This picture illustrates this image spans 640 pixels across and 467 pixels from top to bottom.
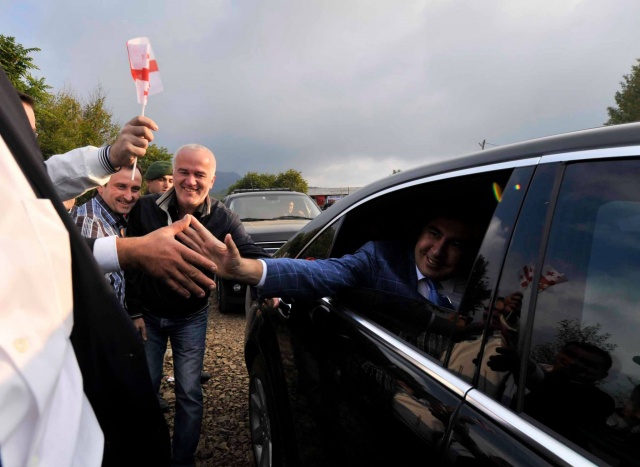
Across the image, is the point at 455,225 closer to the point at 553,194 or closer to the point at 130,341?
the point at 553,194

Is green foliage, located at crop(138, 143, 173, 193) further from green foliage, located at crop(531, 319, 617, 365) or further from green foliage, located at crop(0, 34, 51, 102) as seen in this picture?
green foliage, located at crop(531, 319, 617, 365)

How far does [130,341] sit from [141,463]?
348 mm

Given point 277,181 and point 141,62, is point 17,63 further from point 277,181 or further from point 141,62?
point 277,181

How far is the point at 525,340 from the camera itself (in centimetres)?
88

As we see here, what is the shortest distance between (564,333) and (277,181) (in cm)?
7670

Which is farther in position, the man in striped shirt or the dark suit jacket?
the man in striped shirt

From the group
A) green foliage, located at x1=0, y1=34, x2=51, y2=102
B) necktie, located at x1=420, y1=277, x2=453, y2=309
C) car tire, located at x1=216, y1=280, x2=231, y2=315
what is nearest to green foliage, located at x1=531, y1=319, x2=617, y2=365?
necktie, located at x1=420, y1=277, x2=453, y2=309

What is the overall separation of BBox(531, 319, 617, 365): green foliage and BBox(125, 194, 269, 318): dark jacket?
1.89 meters

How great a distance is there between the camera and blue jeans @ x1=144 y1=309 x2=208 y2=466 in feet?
7.91

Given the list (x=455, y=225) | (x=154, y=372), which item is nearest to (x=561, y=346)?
(x=455, y=225)

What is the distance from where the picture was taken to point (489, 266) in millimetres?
1011

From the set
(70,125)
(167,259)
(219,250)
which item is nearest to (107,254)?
(167,259)

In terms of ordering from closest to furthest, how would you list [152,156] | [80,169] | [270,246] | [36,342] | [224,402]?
[36,342], [80,169], [224,402], [270,246], [152,156]

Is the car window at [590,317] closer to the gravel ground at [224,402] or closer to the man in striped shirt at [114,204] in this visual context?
the gravel ground at [224,402]
